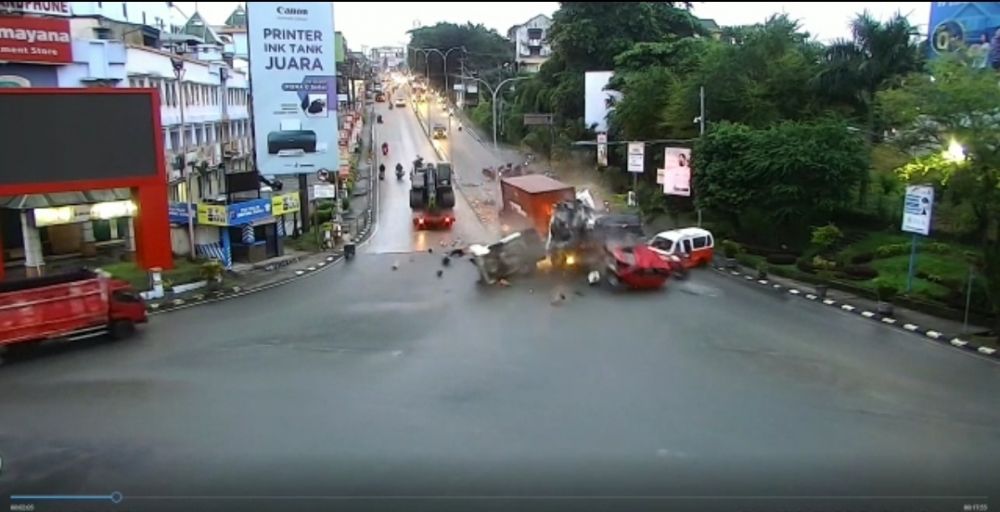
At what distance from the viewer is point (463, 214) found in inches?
432

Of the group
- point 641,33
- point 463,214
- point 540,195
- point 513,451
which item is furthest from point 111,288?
point 641,33

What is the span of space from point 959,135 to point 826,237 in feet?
5.98

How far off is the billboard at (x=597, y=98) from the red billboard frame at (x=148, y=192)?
8627 millimetres

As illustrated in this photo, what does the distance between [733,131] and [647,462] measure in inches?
276

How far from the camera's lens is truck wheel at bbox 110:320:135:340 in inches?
211

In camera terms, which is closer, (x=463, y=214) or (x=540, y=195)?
(x=540, y=195)

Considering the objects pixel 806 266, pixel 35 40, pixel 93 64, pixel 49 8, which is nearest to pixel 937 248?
pixel 806 266

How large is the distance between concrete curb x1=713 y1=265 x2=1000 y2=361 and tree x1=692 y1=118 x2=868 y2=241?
121cm

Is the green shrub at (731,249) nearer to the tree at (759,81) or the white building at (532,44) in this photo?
the tree at (759,81)

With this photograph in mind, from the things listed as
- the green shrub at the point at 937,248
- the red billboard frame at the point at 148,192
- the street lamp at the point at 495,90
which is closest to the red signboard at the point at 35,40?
the red billboard frame at the point at 148,192

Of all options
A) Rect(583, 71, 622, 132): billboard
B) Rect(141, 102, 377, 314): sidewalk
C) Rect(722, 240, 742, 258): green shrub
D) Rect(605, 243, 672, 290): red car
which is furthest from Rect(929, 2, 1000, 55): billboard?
Rect(141, 102, 377, 314): sidewalk

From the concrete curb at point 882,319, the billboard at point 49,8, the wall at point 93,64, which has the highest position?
the billboard at point 49,8

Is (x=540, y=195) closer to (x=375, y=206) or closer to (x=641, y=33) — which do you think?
(x=375, y=206)

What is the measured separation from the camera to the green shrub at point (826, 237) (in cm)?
805
